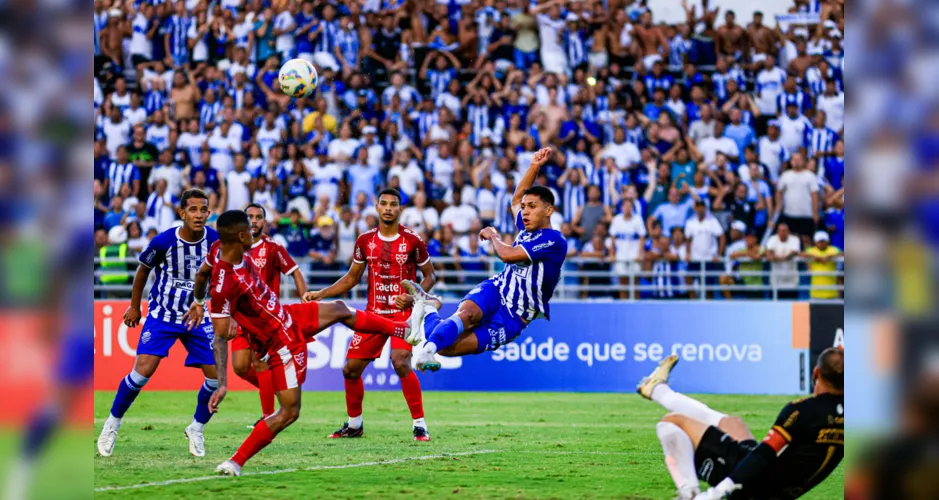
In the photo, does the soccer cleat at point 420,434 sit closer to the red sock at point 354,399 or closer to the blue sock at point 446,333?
the red sock at point 354,399

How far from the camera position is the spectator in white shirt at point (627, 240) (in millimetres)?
20719

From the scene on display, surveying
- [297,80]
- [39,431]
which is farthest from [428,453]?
[39,431]

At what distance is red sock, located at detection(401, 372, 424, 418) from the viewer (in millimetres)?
→ 12805

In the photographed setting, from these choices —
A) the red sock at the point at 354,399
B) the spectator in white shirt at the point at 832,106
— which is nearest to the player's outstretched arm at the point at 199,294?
the red sock at the point at 354,399

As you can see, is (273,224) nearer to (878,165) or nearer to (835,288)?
(835,288)

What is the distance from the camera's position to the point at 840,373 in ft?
21.4

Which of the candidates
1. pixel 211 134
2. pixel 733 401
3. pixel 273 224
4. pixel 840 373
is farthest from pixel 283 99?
pixel 840 373

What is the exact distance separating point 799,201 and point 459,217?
602 centimetres

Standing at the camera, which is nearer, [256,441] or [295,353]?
[256,441]

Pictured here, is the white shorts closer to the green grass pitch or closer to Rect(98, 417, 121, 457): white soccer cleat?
the green grass pitch

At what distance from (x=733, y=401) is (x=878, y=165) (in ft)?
52.6

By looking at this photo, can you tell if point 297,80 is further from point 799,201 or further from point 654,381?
point 799,201

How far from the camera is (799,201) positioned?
68.7 ft

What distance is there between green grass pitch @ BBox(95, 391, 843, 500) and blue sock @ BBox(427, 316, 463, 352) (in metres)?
1.05
